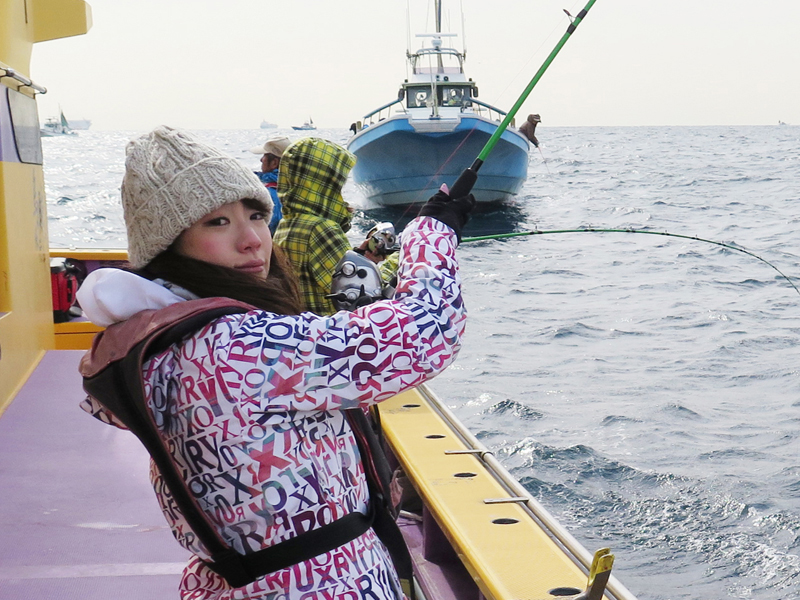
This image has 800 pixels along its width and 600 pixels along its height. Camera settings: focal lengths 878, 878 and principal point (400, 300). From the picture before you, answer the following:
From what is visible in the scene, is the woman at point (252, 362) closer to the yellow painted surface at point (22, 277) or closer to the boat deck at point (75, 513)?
the boat deck at point (75, 513)

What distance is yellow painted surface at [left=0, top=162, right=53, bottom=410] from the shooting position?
3635mm

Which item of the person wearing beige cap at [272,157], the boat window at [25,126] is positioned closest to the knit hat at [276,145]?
the person wearing beige cap at [272,157]

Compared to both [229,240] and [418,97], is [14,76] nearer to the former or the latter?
[229,240]

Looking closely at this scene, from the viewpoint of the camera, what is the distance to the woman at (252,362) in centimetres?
99

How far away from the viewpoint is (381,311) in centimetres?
102

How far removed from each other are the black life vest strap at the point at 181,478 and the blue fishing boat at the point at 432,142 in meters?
16.1

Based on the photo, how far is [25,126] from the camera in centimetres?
400

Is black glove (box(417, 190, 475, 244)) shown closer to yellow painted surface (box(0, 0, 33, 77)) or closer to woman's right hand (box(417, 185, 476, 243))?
woman's right hand (box(417, 185, 476, 243))

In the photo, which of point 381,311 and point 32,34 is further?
point 32,34

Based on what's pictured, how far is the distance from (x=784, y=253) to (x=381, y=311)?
1359 centimetres

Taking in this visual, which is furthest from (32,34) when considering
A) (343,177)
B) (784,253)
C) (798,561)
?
(784,253)

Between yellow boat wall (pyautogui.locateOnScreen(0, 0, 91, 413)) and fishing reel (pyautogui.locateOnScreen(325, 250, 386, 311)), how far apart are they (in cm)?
219

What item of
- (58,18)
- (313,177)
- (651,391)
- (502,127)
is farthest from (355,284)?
(651,391)

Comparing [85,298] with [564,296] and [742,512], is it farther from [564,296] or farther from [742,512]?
[564,296]
